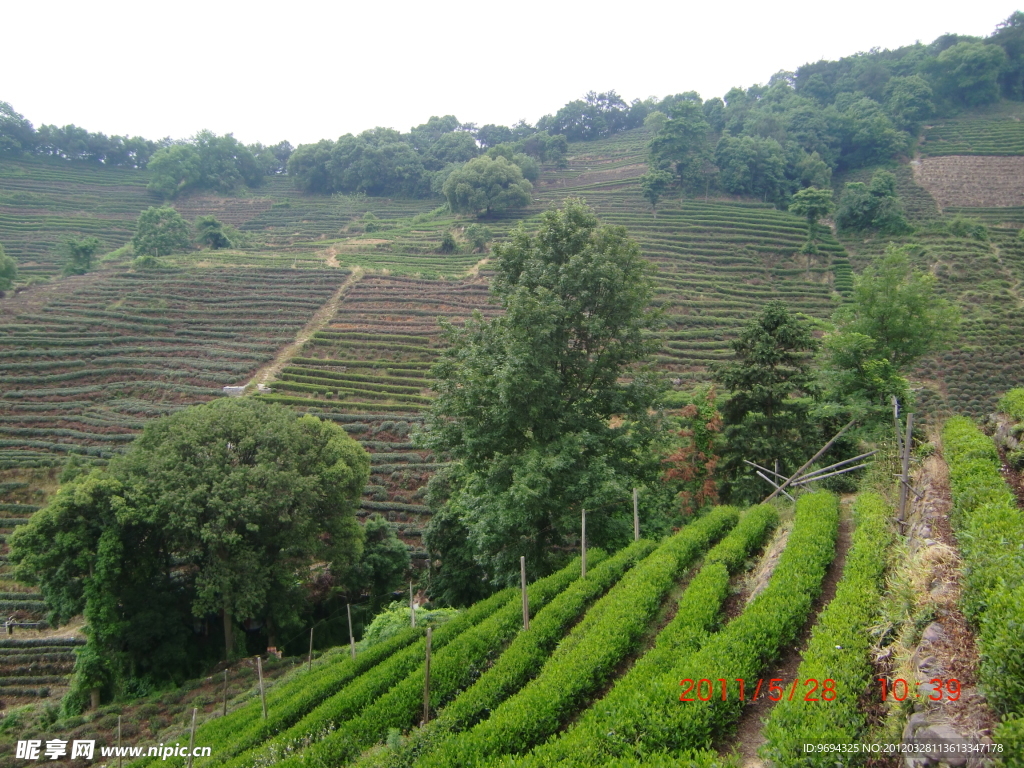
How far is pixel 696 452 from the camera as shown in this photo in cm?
1917

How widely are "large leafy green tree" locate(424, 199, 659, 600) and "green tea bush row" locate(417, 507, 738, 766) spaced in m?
2.68

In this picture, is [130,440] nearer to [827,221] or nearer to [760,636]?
[760,636]

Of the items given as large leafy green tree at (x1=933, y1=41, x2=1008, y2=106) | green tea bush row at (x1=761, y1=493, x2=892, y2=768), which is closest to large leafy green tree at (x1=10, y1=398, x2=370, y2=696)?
green tea bush row at (x1=761, y1=493, x2=892, y2=768)

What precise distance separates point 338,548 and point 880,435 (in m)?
19.6

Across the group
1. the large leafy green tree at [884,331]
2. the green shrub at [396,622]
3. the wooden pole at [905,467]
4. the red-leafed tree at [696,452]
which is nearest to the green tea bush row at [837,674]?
the wooden pole at [905,467]

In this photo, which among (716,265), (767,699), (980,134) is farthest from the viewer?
(980,134)

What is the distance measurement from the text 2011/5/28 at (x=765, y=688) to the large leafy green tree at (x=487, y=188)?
6342 cm

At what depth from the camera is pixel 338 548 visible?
2075 centimetres

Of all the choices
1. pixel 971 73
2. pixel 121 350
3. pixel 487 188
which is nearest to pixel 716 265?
pixel 487 188

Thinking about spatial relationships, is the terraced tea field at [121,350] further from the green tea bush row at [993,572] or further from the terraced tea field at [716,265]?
the green tea bush row at [993,572]

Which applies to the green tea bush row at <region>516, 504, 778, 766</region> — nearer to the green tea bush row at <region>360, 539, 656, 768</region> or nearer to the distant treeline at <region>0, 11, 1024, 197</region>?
the green tea bush row at <region>360, 539, 656, 768</region>
